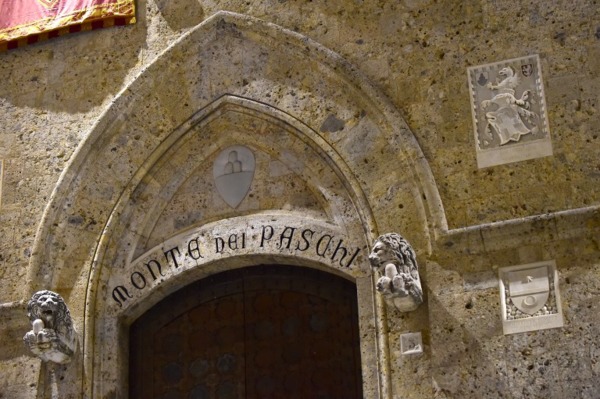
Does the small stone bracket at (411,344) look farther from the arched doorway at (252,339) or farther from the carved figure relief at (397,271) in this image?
the arched doorway at (252,339)

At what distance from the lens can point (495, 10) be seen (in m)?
10.9

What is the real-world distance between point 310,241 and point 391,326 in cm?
105

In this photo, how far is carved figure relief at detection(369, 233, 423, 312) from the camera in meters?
9.98

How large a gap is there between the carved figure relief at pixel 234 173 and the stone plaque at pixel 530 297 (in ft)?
7.85

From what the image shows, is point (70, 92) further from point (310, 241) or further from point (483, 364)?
point (483, 364)

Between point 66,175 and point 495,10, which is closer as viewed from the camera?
point 495,10

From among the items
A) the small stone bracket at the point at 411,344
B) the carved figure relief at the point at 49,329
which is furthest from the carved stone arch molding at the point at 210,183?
the small stone bracket at the point at 411,344

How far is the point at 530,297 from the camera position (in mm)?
9992

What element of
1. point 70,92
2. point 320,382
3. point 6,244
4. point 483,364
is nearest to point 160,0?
point 70,92

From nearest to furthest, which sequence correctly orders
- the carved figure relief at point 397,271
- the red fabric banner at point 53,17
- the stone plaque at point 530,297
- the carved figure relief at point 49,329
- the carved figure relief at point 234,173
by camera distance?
the stone plaque at point 530,297
the carved figure relief at point 397,271
the carved figure relief at point 49,329
the carved figure relief at point 234,173
the red fabric banner at point 53,17

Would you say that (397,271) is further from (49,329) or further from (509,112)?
(49,329)

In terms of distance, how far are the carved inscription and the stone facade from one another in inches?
0.6

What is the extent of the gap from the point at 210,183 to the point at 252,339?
1.38 m

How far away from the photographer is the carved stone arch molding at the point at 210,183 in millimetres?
10852
